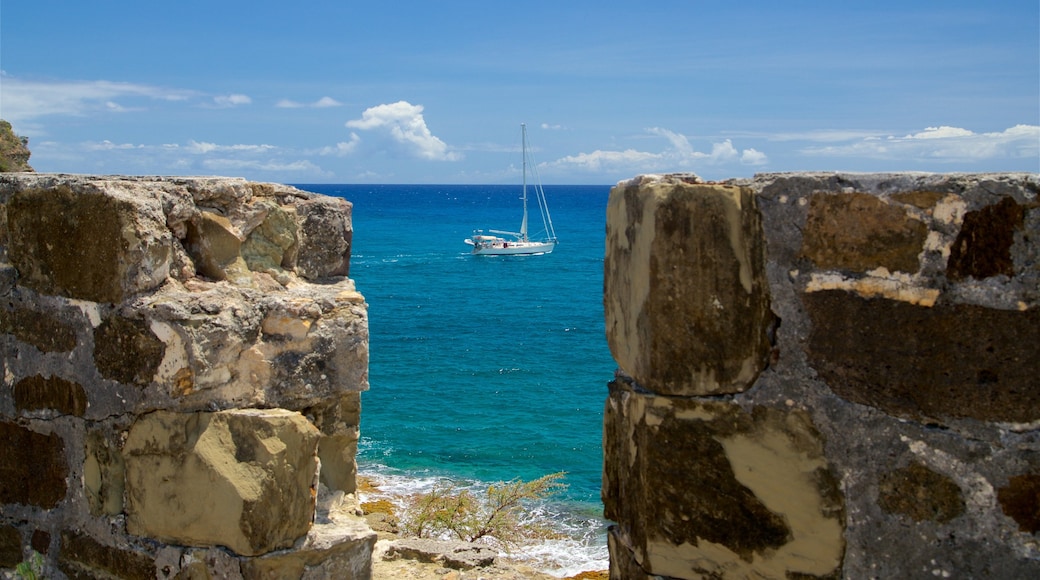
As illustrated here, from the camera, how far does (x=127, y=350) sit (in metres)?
2.74

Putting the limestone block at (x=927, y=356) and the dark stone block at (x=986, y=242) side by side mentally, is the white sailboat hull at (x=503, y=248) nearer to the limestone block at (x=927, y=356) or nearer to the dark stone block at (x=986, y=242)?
the limestone block at (x=927, y=356)

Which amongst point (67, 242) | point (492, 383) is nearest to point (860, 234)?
point (67, 242)

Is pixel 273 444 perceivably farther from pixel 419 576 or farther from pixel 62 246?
pixel 419 576

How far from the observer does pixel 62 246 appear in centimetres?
278

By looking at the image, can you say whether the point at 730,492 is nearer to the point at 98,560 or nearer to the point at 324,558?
the point at 324,558

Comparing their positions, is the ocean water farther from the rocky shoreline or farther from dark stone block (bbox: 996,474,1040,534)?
dark stone block (bbox: 996,474,1040,534)

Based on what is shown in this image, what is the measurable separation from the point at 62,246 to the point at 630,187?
1.78 m

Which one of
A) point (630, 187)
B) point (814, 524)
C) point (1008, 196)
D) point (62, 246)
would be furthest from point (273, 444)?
point (1008, 196)

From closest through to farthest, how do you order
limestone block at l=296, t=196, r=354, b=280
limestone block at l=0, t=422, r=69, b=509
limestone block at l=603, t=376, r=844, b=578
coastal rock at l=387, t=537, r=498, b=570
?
limestone block at l=603, t=376, r=844, b=578
limestone block at l=0, t=422, r=69, b=509
limestone block at l=296, t=196, r=354, b=280
coastal rock at l=387, t=537, r=498, b=570

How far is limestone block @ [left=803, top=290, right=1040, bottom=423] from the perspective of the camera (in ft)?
5.36

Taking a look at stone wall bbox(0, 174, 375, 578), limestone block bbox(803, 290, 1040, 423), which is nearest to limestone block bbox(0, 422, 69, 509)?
stone wall bbox(0, 174, 375, 578)

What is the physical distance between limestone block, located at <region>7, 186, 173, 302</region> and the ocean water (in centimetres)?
942

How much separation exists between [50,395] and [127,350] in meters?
0.37

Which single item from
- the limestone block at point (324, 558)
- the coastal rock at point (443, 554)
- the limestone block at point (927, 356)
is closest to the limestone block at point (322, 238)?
the limestone block at point (324, 558)
